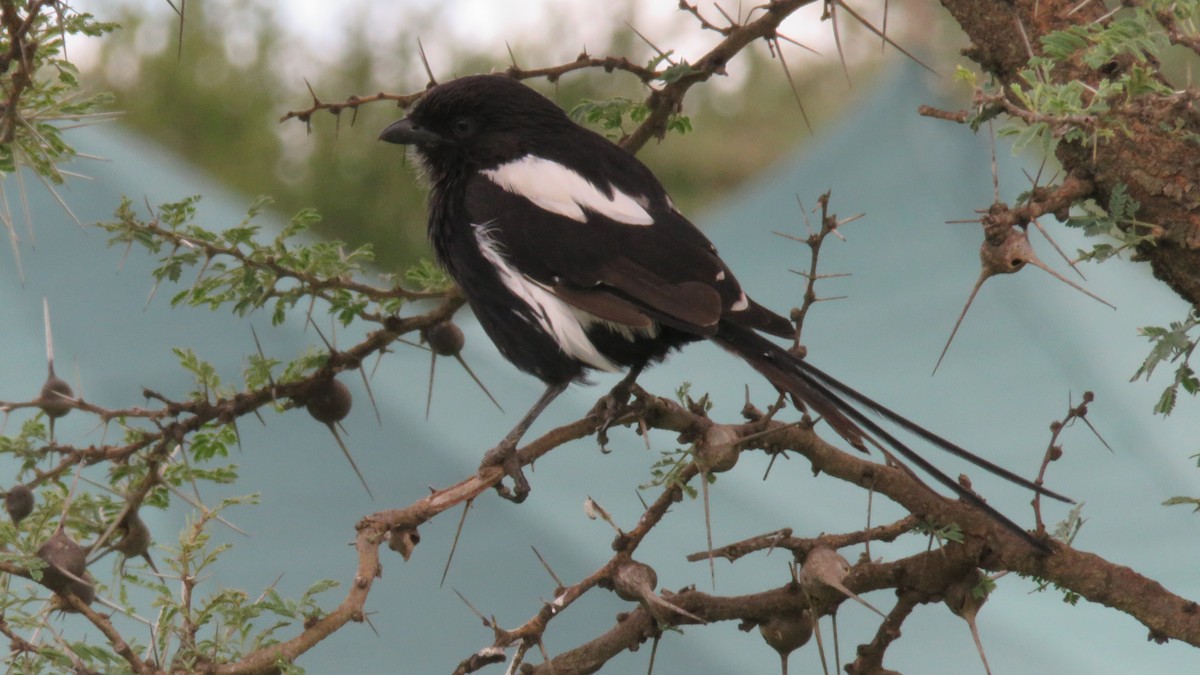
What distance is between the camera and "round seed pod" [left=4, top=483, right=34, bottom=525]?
1.33m

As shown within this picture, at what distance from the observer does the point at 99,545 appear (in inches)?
56.1

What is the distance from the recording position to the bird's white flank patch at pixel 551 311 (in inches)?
69.6

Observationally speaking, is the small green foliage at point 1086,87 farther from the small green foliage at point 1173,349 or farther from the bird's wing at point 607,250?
the bird's wing at point 607,250

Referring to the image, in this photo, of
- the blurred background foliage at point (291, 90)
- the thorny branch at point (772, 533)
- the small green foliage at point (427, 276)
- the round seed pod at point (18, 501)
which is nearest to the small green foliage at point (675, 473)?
the thorny branch at point (772, 533)

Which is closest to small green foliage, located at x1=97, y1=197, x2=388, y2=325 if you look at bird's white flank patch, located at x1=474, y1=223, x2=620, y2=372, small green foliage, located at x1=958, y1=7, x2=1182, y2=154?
bird's white flank patch, located at x1=474, y1=223, x2=620, y2=372

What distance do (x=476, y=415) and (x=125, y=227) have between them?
6.56 ft

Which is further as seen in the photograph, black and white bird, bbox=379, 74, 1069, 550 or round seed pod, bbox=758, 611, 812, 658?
black and white bird, bbox=379, 74, 1069, 550

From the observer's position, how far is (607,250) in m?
1.74

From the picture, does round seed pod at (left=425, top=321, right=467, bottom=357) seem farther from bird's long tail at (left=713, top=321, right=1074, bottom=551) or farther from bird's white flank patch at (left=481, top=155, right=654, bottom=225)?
bird's long tail at (left=713, top=321, right=1074, bottom=551)

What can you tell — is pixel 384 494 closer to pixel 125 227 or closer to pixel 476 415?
pixel 476 415

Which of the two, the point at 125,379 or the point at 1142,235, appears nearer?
the point at 1142,235

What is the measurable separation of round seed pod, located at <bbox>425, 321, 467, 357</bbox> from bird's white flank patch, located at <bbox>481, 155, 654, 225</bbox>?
0.76ft

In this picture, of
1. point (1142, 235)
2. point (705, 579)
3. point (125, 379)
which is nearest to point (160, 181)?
point (125, 379)

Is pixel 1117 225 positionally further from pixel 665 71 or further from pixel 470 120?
pixel 470 120
